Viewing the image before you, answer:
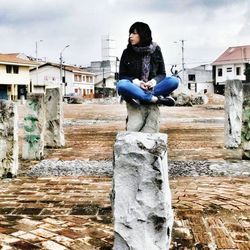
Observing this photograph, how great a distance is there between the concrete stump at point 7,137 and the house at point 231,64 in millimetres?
51212

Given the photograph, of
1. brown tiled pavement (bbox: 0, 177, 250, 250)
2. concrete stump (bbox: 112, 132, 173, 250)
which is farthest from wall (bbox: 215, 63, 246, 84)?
concrete stump (bbox: 112, 132, 173, 250)

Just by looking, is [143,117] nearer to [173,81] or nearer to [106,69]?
[173,81]

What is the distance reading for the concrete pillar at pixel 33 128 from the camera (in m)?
9.02

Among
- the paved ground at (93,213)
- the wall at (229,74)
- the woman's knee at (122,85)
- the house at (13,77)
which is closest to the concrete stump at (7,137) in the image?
the paved ground at (93,213)

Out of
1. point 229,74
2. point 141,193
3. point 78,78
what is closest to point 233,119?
point 141,193

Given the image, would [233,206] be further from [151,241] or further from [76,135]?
[76,135]

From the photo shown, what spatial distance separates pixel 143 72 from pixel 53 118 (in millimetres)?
6417

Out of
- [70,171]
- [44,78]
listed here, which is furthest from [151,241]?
[44,78]

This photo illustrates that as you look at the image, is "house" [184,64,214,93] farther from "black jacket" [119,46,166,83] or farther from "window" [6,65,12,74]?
"black jacket" [119,46,166,83]

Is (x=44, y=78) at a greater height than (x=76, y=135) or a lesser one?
greater

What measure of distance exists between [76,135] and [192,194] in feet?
26.5

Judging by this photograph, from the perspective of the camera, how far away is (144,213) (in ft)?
10.8

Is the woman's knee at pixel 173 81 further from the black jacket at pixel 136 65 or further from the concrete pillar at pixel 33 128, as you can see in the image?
the concrete pillar at pixel 33 128

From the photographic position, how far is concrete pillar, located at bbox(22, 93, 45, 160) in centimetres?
902
